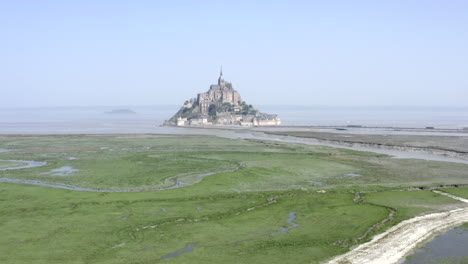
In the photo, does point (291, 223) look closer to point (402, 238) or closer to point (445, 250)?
point (402, 238)

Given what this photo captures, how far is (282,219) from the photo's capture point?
3394cm

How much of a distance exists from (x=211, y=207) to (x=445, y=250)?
1642cm

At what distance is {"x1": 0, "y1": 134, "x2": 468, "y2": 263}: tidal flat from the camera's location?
2681 centimetres

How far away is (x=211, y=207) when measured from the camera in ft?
124

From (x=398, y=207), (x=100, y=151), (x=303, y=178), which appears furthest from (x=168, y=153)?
(x=398, y=207)

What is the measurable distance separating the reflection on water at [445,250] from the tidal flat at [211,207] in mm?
3116

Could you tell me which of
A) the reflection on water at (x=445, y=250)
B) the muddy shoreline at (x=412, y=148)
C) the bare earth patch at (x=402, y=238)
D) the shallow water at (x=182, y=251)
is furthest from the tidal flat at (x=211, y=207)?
the muddy shoreline at (x=412, y=148)

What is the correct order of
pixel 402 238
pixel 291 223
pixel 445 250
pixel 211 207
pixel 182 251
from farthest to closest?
pixel 211 207 < pixel 291 223 < pixel 402 238 < pixel 445 250 < pixel 182 251

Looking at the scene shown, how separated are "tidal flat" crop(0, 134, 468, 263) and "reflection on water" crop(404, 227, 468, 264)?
312 centimetres

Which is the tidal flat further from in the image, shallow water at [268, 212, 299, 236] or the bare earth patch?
the bare earth patch

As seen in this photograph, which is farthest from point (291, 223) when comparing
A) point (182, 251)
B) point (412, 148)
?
point (412, 148)

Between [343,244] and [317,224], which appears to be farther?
[317,224]

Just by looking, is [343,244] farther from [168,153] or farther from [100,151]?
[100,151]

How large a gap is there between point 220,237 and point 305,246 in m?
4.91
